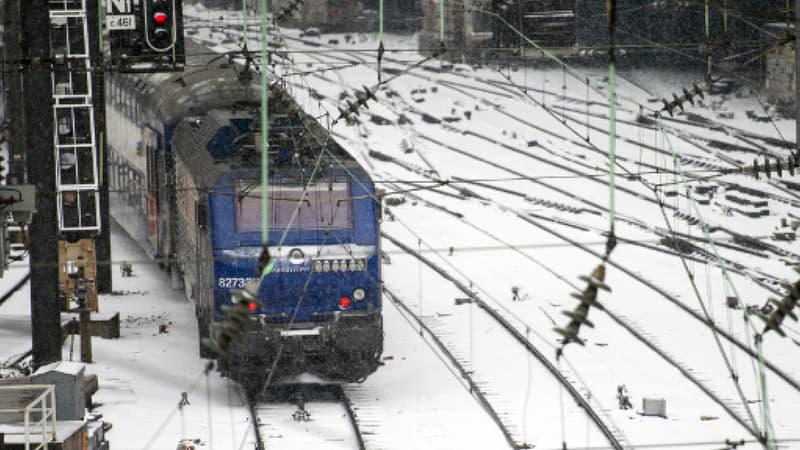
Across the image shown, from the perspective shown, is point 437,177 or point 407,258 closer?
point 407,258

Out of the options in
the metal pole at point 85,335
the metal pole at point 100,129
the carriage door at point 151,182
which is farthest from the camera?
the carriage door at point 151,182

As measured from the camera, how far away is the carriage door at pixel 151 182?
76.7 ft

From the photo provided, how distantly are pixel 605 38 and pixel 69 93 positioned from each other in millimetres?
31755

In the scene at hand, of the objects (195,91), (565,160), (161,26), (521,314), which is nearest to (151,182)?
(195,91)

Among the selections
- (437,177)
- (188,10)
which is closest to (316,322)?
(437,177)

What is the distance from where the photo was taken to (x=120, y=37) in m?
18.3

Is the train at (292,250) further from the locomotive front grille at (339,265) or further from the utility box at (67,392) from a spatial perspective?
the utility box at (67,392)

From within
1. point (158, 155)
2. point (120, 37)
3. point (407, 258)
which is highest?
point (120, 37)

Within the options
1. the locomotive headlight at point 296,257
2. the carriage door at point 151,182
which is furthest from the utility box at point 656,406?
the carriage door at point 151,182

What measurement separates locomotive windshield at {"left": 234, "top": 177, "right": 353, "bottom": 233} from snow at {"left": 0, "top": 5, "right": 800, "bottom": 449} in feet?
6.35

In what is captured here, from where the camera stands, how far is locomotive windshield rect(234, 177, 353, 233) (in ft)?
56.2

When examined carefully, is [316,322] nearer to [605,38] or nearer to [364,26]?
[605,38]

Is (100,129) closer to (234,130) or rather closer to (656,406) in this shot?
(234,130)

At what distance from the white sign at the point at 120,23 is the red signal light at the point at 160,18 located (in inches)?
12.5
